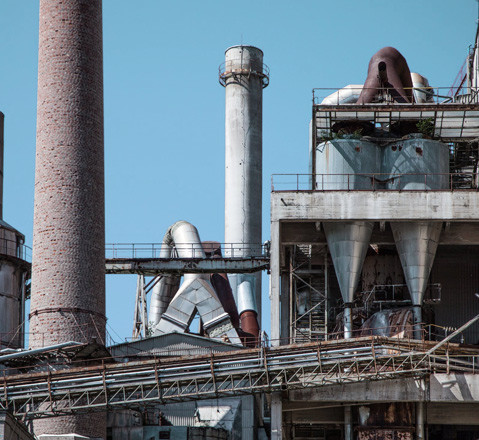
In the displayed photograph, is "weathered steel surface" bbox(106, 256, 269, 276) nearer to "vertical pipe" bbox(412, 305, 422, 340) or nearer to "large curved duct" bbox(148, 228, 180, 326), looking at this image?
"large curved duct" bbox(148, 228, 180, 326)

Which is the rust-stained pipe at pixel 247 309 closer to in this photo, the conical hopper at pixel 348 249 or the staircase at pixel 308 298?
the staircase at pixel 308 298

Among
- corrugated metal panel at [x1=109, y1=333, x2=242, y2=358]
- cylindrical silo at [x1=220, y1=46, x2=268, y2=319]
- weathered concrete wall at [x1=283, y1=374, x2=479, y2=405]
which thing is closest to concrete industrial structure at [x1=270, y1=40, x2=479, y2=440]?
weathered concrete wall at [x1=283, y1=374, x2=479, y2=405]

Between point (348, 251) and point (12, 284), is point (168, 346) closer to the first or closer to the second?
point (12, 284)

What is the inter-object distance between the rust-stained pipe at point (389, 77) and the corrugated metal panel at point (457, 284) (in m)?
6.97

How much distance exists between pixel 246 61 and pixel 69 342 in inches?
1466

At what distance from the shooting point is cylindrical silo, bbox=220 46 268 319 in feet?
236

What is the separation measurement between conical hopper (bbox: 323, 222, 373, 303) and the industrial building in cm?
5

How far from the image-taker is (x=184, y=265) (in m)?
55.5

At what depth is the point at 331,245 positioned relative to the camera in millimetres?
46062

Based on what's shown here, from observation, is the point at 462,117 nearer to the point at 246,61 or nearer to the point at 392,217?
the point at 392,217

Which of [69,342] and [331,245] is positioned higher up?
[331,245]

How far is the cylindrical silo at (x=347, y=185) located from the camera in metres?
45.5

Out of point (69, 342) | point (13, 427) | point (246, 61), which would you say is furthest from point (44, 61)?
point (246, 61)

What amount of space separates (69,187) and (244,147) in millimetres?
29481
